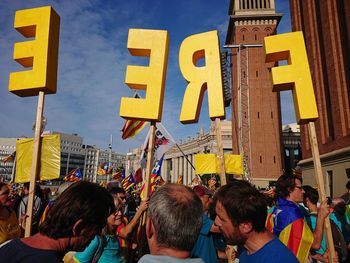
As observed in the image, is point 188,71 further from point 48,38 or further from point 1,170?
point 1,170

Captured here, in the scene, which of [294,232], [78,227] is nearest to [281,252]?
[294,232]

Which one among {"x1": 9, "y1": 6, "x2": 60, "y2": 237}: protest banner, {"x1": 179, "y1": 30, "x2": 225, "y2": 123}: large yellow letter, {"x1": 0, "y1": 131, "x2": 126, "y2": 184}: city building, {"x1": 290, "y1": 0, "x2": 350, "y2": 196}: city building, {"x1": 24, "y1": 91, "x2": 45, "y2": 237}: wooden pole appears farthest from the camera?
{"x1": 0, "y1": 131, "x2": 126, "y2": 184}: city building

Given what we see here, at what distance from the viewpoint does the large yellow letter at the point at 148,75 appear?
179 inches

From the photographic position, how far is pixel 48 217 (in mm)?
1847

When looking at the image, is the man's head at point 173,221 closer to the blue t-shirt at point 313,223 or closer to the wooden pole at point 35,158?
the wooden pole at point 35,158

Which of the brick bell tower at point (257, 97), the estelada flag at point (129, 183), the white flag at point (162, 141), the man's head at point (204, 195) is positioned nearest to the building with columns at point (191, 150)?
the brick bell tower at point (257, 97)

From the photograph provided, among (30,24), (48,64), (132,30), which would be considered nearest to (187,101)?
(132,30)

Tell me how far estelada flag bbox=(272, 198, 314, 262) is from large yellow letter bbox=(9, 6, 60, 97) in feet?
12.6

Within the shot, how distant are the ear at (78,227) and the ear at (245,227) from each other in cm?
122

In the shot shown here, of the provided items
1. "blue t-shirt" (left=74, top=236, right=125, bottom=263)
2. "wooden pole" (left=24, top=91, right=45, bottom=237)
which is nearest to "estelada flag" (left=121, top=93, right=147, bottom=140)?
"wooden pole" (left=24, top=91, right=45, bottom=237)

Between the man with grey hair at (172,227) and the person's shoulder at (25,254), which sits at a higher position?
the man with grey hair at (172,227)

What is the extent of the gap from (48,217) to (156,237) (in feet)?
2.48

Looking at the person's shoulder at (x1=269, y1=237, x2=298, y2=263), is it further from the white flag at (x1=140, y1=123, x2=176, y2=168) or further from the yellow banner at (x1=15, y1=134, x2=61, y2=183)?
the white flag at (x1=140, y1=123, x2=176, y2=168)

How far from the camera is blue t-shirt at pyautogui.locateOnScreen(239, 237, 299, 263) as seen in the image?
2020mm
